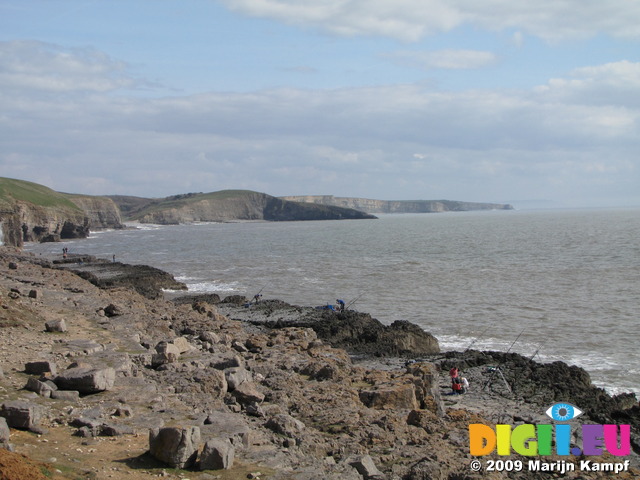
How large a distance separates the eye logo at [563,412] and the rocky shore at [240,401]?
312 mm

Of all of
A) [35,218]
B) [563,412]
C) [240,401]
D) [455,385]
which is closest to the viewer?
[240,401]

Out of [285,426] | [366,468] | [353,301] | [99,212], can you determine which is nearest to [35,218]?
[99,212]

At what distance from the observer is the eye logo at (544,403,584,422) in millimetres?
14947

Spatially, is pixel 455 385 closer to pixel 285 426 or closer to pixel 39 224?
pixel 285 426

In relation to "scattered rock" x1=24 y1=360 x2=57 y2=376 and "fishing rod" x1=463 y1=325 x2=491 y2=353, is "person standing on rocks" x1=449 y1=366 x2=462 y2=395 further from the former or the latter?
"scattered rock" x1=24 y1=360 x2=57 y2=376

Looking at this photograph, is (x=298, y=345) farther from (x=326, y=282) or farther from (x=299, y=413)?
(x=326, y=282)

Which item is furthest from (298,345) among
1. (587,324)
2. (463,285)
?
(463,285)

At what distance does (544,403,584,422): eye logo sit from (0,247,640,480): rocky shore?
1.02ft

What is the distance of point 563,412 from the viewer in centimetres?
1523

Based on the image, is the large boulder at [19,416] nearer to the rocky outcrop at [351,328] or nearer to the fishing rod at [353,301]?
the rocky outcrop at [351,328]

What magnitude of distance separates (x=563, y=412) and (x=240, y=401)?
8.67 meters

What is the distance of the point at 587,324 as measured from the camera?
26.8 meters

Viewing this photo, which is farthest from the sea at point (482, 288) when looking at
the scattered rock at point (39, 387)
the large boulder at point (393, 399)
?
the scattered rock at point (39, 387)

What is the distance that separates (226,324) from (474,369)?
968 cm
